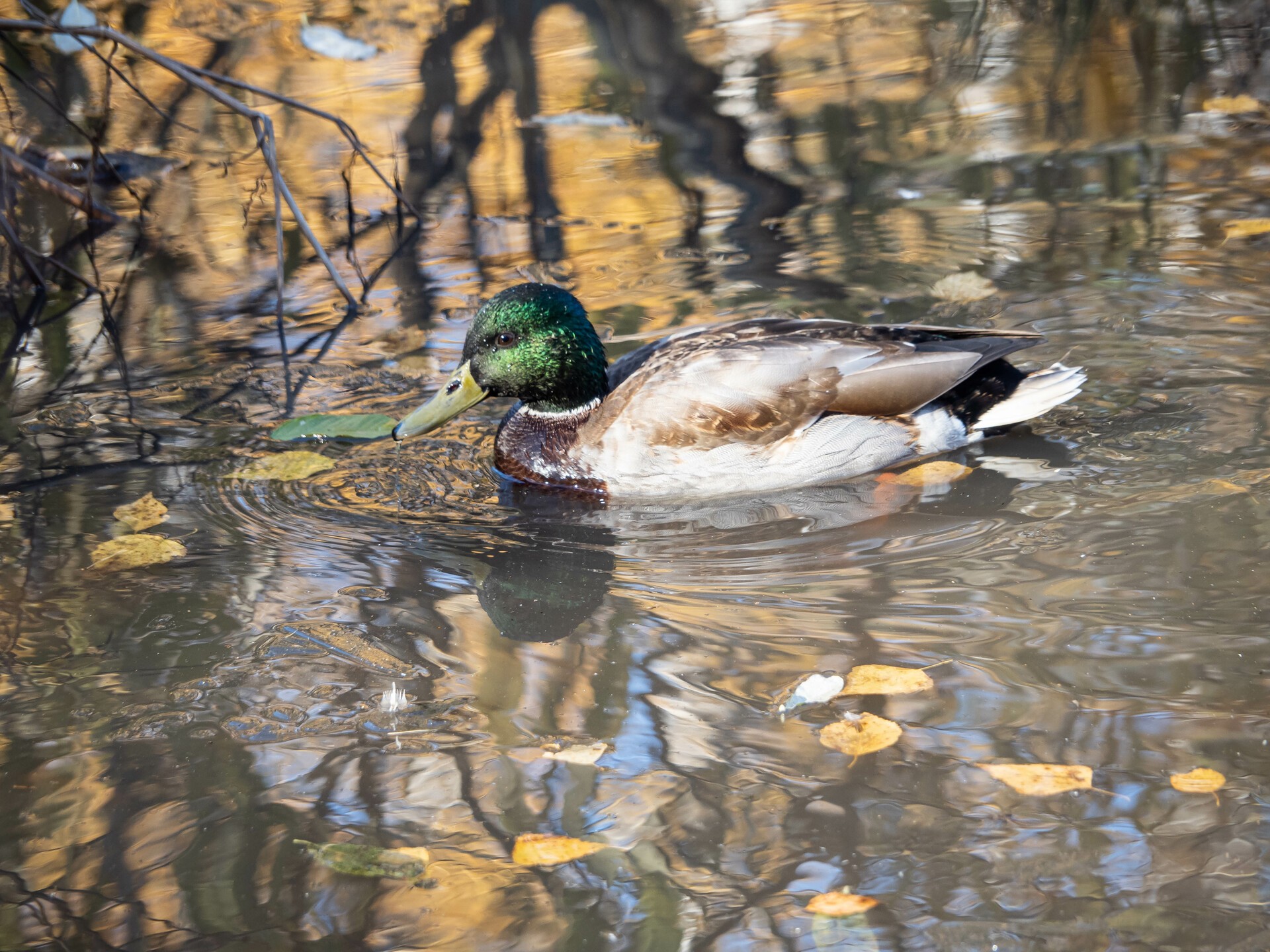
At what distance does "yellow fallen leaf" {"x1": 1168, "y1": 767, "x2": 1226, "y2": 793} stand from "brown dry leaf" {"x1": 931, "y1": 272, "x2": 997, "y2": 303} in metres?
3.45

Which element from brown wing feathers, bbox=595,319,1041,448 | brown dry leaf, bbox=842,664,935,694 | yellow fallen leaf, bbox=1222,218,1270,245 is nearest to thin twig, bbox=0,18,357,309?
brown wing feathers, bbox=595,319,1041,448

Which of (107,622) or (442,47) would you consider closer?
(107,622)

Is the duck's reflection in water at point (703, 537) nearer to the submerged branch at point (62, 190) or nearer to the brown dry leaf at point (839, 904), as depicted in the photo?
the brown dry leaf at point (839, 904)

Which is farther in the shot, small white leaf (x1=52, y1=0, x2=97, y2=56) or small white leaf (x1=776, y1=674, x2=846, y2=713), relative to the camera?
small white leaf (x1=52, y1=0, x2=97, y2=56)

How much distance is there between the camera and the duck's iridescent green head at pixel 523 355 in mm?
4742

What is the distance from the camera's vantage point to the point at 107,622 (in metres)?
3.72

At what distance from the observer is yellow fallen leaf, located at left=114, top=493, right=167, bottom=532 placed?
14.3ft

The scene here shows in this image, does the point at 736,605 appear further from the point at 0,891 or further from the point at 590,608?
the point at 0,891

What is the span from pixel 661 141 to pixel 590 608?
5.13m

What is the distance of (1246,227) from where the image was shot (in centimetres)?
623

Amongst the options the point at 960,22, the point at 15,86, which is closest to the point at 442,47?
the point at 15,86

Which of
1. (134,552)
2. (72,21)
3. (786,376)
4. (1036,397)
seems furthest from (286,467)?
(72,21)

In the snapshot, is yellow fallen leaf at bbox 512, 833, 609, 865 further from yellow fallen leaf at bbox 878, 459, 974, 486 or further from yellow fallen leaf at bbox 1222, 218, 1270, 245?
yellow fallen leaf at bbox 1222, 218, 1270, 245

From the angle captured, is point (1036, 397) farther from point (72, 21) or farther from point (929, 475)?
point (72, 21)
